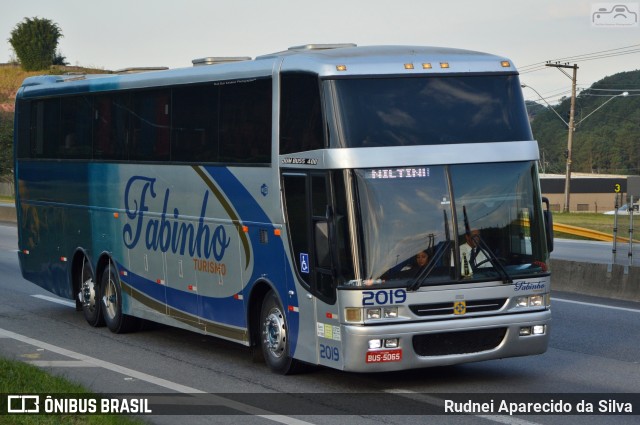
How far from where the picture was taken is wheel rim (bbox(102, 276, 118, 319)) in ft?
53.6

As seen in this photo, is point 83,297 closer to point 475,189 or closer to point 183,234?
point 183,234

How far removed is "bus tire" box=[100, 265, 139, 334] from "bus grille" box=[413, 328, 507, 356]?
624 cm

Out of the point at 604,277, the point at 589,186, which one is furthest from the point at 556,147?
the point at 604,277

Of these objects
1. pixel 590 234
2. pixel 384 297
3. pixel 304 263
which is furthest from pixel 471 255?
pixel 590 234

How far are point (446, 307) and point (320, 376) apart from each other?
1.92 m

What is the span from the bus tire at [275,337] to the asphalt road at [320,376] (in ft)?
0.47

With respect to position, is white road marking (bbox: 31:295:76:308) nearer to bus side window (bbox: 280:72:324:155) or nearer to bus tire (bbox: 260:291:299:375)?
bus tire (bbox: 260:291:299:375)

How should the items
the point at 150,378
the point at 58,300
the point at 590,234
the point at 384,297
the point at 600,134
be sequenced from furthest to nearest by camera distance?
1. the point at 600,134
2. the point at 590,234
3. the point at 58,300
4. the point at 150,378
5. the point at 384,297

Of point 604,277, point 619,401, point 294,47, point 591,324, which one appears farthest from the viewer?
point 604,277

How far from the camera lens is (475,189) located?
443 inches

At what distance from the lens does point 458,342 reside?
11.2 m

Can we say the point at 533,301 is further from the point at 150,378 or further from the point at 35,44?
the point at 35,44

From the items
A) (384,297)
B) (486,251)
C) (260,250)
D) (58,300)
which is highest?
(486,251)

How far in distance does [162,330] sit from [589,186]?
3893 inches
